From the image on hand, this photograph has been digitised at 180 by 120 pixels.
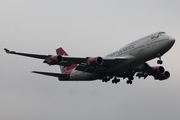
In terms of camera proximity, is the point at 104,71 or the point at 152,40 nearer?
the point at 152,40

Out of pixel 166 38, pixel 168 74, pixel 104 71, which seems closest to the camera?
pixel 166 38

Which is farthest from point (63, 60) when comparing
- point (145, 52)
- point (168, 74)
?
point (168, 74)

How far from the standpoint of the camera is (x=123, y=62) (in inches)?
2263

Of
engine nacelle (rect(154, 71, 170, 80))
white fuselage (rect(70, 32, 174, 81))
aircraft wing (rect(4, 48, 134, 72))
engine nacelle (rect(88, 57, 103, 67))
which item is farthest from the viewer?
engine nacelle (rect(154, 71, 170, 80))

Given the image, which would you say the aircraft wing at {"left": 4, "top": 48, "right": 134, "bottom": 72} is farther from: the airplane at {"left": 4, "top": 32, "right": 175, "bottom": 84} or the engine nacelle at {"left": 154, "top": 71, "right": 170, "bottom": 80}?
the engine nacelle at {"left": 154, "top": 71, "right": 170, "bottom": 80}

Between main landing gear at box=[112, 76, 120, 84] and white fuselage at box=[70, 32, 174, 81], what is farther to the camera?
main landing gear at box=[112, 76, 120, 84]

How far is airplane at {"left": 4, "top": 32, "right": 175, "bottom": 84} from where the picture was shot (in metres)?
56.0

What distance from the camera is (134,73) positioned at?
64.0 metres

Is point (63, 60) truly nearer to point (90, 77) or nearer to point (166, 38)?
point (90, 77)

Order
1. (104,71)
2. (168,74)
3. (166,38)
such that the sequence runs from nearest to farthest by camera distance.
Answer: (166,38), (104,71), (168,74)

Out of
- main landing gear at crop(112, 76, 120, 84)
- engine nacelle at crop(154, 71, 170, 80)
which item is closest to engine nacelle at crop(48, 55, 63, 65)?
main landing gear at crop(112, 76, 120, 84)

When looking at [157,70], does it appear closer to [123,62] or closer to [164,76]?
[164,76]

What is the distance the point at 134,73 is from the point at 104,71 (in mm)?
5148

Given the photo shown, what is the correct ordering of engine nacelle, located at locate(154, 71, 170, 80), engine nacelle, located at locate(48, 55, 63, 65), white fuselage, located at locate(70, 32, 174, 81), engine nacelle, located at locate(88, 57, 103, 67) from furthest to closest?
engine nacelle, located at locate(154, 71, 170, 80) < engine nacelle, located at locate(88, 57, 103, 67) < engine nacelle, located at locate(48, 55, 63, 65) < white fuselage, located at locate(70, 32, 174, 81)
